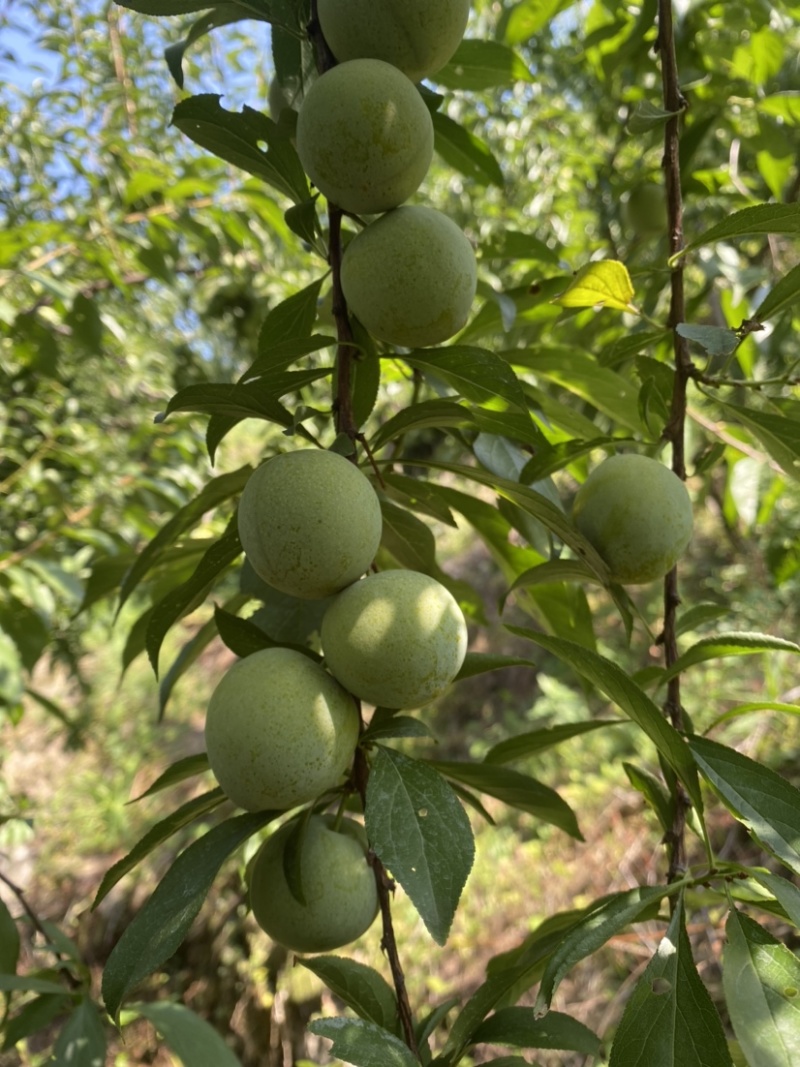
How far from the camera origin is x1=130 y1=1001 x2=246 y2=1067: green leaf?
0.92 meters

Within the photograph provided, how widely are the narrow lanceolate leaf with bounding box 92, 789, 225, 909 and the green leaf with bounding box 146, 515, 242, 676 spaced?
16cm

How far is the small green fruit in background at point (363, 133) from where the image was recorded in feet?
2.05

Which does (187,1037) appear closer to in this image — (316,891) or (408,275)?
(316,891)

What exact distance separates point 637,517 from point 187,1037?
2.86 ft

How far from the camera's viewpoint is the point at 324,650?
65 cm

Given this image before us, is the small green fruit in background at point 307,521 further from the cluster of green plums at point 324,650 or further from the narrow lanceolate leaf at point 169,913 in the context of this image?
the narrow lanceolate leaf at point 169,913

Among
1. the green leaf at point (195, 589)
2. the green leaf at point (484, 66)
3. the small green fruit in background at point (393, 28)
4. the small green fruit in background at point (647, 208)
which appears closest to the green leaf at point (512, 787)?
the green leaf at point (195, 589)

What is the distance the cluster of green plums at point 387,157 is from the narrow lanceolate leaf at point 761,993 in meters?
0.60

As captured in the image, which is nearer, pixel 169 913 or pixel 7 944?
pixel 169 913

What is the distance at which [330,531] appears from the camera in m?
0.61

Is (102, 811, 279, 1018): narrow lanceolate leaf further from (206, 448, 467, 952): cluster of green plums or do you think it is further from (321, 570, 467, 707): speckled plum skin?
(321, 570, 467, 707): speckled plum skin

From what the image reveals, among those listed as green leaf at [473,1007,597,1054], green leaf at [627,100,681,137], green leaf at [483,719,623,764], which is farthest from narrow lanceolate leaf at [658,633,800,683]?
green leaf at [627,100,681,137]

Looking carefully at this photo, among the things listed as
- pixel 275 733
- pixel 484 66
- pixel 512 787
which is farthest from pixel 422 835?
pixel 484 66

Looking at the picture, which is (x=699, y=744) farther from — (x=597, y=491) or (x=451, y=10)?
(x=451, y=10)
